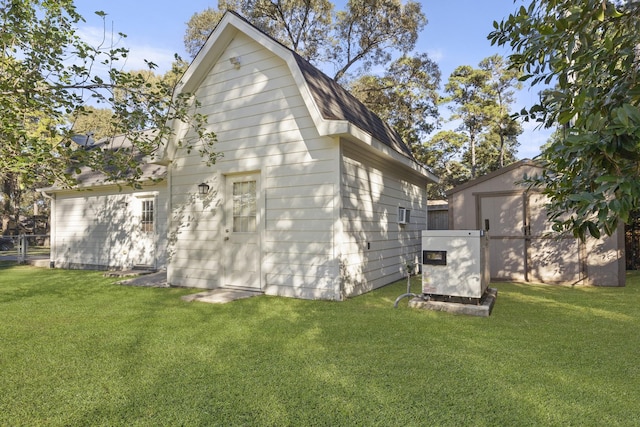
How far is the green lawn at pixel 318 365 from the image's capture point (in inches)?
90.1

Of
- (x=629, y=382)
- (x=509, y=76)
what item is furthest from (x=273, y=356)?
(x=509, y=76)

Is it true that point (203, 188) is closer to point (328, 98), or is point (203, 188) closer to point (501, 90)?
point (328, 98)

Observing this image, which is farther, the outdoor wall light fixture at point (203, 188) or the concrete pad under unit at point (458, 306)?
the outdoor wall light fixture at point (203, 188)

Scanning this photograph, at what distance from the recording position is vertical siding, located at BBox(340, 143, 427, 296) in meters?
6.10

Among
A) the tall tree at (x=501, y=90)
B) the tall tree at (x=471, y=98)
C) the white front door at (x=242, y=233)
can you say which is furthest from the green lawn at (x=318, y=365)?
the tall tree at (x=501, y=90)

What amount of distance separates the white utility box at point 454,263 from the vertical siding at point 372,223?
137 centimetres

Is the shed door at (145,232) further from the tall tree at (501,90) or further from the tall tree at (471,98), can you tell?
the tall tree at (501,90)

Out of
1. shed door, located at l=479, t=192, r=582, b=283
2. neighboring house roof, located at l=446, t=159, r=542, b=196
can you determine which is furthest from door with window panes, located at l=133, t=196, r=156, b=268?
shed door, located at l=479, t=192, r=582, b=283

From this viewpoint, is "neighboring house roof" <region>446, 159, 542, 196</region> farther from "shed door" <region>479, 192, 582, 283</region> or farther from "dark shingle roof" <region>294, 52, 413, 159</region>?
"dark shingle roof" <region>294, 52, 413, 159</region>

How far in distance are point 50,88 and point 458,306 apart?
19.2 ft

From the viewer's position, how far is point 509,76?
862 inches

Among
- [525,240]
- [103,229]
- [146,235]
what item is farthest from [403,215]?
[103,229]

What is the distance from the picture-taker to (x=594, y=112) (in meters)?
1.58

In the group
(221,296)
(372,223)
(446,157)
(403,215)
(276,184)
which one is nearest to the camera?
(221,296)
